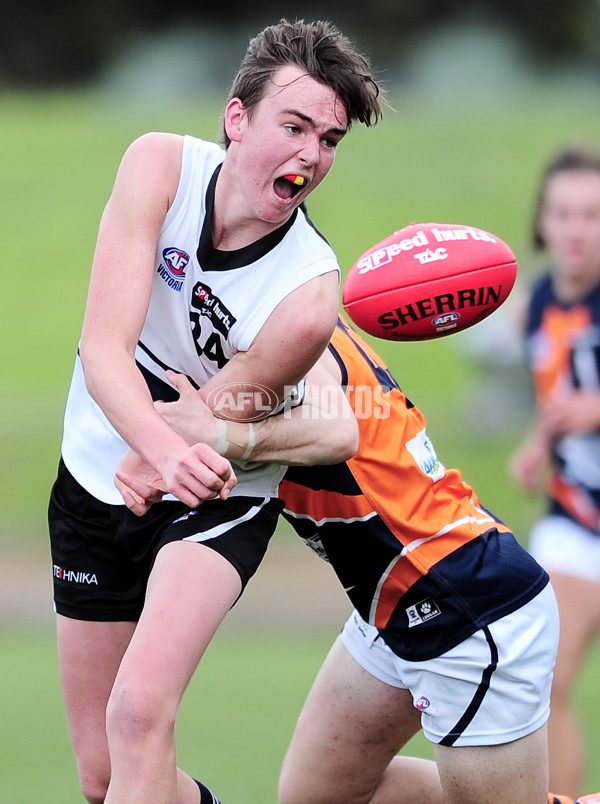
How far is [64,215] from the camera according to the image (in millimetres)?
23141

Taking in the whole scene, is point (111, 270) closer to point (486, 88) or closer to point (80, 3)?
point (486, 88)

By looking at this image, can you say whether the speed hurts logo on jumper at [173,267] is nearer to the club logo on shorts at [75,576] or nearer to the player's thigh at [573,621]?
the club logo on shorts at [75,576]

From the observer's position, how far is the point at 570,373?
542cm

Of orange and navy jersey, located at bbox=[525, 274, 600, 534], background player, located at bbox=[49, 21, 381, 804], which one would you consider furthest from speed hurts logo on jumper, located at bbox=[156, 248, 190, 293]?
orange and navy jersey, located at bbox=[525, 274, 600, 534]

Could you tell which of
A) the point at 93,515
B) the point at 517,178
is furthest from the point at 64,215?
the point at 93,515

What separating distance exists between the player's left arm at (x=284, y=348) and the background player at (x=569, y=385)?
2.20 m

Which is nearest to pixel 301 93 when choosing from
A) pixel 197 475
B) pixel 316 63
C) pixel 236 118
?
pixel 316 63

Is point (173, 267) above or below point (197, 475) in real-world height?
above

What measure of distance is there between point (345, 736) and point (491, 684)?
537mm

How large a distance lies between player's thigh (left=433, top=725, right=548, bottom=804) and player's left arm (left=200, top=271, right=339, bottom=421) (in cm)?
117

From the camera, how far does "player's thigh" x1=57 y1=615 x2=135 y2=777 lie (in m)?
3.60

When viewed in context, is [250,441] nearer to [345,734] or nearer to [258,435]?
[258,435]

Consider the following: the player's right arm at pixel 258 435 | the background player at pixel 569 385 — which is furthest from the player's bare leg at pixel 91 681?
the background player at pixel 569 385

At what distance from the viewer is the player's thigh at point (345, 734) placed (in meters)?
3.79
